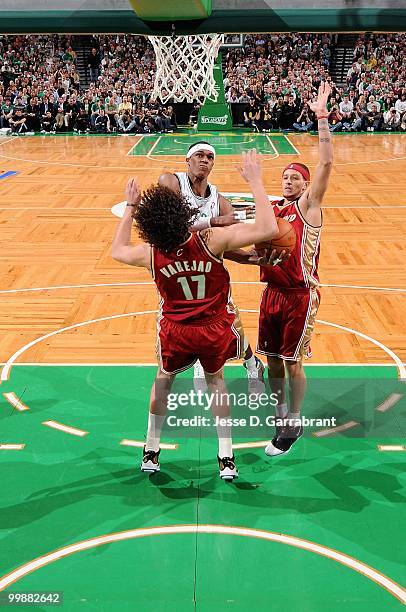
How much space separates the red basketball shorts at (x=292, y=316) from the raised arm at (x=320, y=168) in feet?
1.44

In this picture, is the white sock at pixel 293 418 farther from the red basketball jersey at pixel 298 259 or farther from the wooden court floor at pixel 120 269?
the wooden court floor at pixel 120 269

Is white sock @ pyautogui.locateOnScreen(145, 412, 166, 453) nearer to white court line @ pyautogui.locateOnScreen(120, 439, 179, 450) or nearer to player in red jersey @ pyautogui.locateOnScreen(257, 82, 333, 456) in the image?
white court line @ pyautogui.locateOnScreen(120, 439, 179, 450)

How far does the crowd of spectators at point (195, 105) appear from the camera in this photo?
807 inches

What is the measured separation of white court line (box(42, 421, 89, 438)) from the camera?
4469mm

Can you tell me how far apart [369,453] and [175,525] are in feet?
4.28

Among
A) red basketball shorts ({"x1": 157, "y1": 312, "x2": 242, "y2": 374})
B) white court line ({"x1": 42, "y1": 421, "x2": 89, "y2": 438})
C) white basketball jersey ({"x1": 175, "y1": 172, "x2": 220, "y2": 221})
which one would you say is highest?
white basketball jersey ({"x1": 175, "y1": 172, "x2": 220, "y2": 221})

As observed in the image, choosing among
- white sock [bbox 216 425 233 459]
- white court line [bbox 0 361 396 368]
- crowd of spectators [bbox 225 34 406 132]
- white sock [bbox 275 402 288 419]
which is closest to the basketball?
white sock [bbox 216 425 233 459]

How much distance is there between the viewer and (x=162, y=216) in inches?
134

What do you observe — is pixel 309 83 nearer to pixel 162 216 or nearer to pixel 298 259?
pixel 298 259

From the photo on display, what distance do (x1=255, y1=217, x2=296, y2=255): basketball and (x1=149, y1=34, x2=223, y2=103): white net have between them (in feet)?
10.1

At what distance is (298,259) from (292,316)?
332 mm

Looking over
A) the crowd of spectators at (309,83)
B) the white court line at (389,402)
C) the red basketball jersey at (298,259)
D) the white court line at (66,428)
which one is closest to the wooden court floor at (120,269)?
the white court line at (389,402)

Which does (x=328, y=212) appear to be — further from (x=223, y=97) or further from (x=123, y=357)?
(x=223, y=97)

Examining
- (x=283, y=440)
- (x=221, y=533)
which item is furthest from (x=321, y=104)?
(x=221, y=533)
